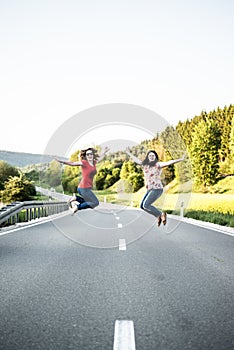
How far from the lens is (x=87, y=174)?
7.49 meters

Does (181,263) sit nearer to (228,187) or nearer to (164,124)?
(164,124)

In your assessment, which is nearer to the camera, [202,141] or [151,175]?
[151,175]

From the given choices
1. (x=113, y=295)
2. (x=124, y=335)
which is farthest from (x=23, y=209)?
(x=124, y=335)

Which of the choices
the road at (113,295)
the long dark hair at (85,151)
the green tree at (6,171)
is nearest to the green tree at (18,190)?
the green tree at (6,171)

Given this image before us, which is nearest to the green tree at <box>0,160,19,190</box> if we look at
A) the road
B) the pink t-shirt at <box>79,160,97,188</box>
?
the road

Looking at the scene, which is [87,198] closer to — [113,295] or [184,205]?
[113,295]

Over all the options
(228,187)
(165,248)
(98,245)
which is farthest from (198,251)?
(228,187)

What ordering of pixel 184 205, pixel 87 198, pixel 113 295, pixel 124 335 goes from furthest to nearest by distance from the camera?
1. pixel 184 205
2. pixel 87 198
3. pixel 113 295
4. pixel 124 335

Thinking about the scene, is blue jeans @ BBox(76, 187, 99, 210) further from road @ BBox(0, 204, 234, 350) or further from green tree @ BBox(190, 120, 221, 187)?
green tree @ BBox(190, 120, 221, 187)

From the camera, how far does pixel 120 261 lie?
892 cm

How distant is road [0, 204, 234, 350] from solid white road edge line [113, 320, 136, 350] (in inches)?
1.2

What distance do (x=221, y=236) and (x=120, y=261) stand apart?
5.95m

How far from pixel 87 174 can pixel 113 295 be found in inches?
88.9

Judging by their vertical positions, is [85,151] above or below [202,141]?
below
